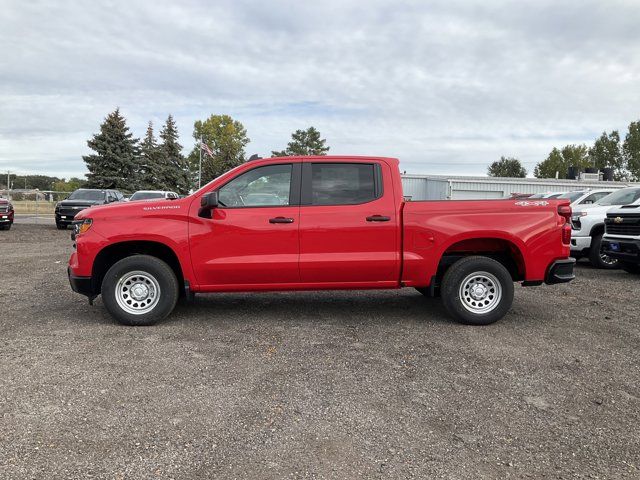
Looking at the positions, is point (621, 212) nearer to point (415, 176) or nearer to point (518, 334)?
point (518, 334)

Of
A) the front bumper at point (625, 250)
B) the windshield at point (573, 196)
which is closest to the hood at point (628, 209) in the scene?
the front bumper at point (625, 250)

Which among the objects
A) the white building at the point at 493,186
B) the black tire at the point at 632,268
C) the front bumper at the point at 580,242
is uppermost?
the white building at the point at 493,186

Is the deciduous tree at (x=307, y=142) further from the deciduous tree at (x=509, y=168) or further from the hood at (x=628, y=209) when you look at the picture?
the hood at (x=628, y=209)

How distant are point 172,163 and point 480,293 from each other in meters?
58.1

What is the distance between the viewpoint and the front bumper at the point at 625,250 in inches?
374

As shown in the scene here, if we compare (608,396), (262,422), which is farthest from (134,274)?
(608,396)

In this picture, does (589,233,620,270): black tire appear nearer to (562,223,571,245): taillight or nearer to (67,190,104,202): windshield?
(562,223,571,245): taillight

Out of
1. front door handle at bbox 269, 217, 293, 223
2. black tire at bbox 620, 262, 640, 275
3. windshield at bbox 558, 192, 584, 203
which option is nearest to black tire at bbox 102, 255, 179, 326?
front door handle at bbox 269, 217, 293, 223

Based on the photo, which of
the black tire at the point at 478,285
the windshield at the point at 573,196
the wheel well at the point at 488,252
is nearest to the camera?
the black tire at the point at 478,285

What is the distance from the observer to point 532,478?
9.29ft

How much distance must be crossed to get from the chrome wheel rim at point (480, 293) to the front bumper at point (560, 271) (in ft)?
2.03

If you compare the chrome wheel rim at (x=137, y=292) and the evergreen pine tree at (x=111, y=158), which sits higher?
the evergreen pine tree at (x=111, y=158)

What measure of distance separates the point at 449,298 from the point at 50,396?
4082 mm

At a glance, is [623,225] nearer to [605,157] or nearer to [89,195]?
[89,195]
